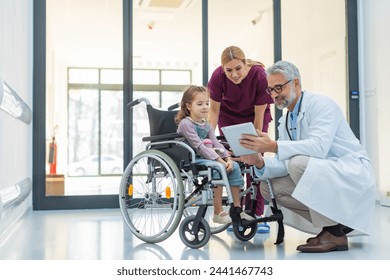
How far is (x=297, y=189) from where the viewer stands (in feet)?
6.95

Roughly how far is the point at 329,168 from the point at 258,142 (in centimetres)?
34

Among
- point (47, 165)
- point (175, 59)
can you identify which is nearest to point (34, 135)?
point (47, 165)

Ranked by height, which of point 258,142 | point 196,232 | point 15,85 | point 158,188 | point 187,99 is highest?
point 15,85

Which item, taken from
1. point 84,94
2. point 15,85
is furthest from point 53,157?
point 15,85

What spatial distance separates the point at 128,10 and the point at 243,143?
106 inches

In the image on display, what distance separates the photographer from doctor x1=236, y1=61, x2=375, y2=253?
2.11 m

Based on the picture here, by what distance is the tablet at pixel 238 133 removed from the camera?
210 cm

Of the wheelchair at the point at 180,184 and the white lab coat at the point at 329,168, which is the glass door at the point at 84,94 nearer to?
the wheelchair at the point at 180,184

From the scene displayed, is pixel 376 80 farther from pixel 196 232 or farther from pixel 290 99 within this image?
pixel 196 232

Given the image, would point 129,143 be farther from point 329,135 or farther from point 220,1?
point 329,135

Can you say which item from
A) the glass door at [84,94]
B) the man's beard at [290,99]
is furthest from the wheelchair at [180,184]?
the glass door at [84,94]

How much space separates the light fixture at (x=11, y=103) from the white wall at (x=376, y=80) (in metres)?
3.10

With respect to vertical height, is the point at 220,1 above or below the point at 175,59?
above

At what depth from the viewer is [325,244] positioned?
218 centimetres
